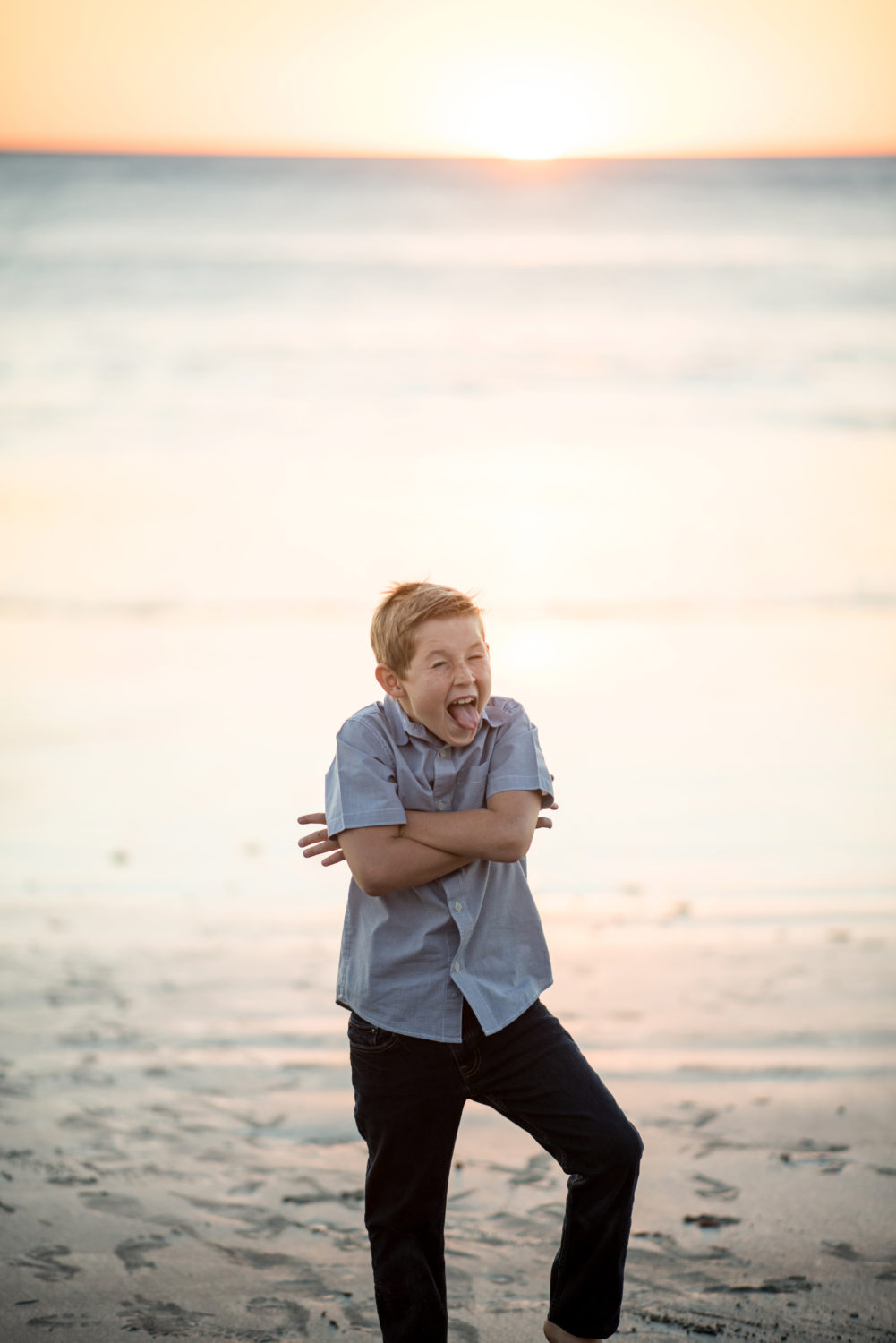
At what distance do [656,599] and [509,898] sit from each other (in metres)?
7.12

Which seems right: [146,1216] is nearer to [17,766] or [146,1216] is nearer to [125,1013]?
[125,1013]

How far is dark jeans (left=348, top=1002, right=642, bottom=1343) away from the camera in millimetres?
1931

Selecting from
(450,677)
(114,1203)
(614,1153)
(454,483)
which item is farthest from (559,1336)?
(454,483)

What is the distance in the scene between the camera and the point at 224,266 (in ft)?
25.7

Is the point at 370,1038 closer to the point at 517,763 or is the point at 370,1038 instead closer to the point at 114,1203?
the point at 517,763

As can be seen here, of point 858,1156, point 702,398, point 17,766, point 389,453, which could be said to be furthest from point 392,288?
point 858,1156

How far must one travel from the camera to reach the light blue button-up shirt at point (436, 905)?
1944mm

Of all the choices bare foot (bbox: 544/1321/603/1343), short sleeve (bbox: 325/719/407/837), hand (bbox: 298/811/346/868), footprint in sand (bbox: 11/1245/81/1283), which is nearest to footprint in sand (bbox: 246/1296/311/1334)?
footprint in sand (bbox: 11/1245/81/1283)

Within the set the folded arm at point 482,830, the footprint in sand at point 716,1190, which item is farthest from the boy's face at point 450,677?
the footprint in sand at point 716,1190

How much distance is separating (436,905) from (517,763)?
259 millimetres

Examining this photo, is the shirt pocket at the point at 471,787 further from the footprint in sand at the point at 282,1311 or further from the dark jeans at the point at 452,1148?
the footprint in sand at the point at 282,1311

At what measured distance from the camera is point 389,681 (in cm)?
206

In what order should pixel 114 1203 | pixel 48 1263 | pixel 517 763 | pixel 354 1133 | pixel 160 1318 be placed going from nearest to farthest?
pixel 517 763, pixel 160 1318, pixel 48 1263, pixel 114 1203, pixel 354 1133

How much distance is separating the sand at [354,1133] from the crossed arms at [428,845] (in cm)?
105
